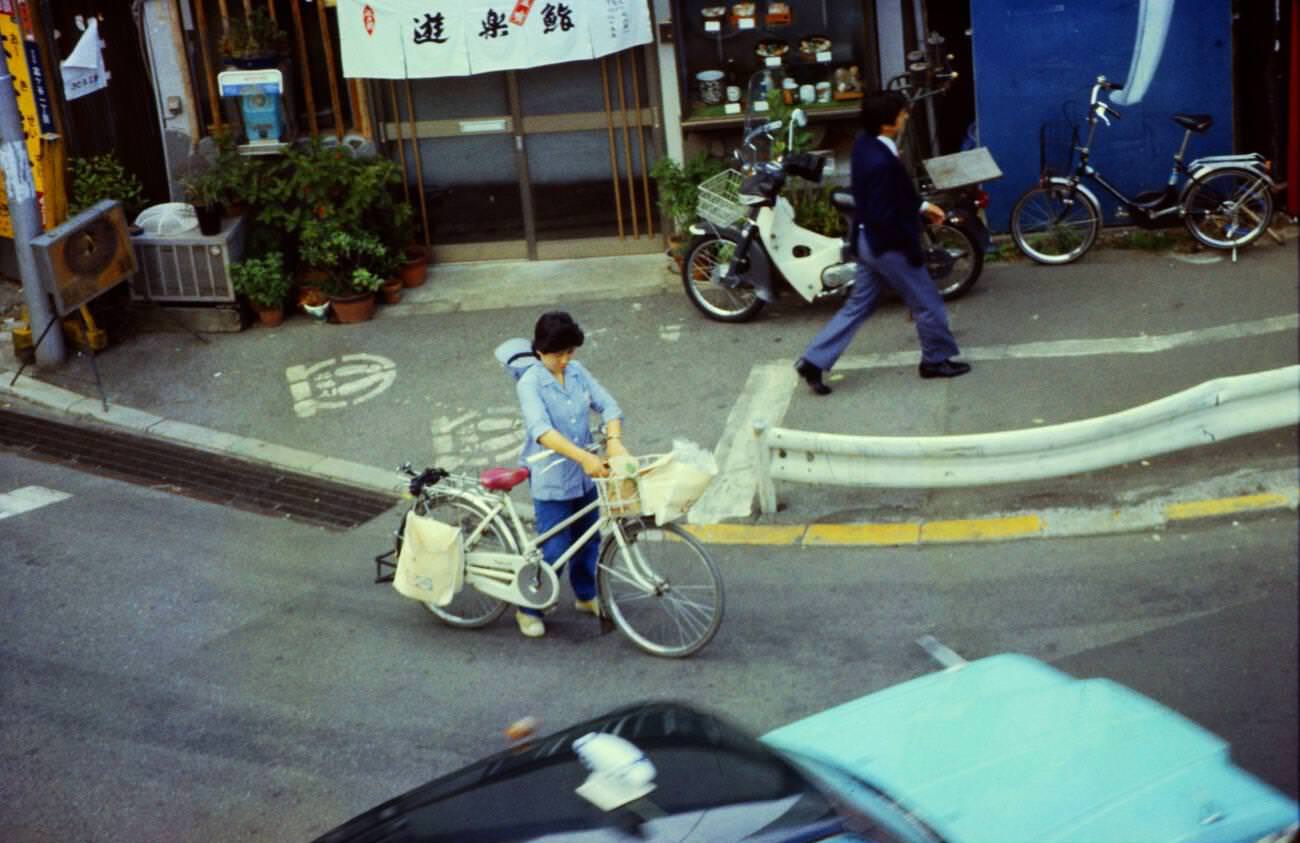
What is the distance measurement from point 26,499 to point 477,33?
5.45 meters

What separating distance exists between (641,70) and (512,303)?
2382 millimetres

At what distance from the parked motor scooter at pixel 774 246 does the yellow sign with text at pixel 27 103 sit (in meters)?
5.39

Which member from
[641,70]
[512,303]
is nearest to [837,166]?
[641,70]

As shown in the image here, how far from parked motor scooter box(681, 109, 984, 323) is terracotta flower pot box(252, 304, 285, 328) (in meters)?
3.65

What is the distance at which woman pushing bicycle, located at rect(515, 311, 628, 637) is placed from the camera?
7.41 meters

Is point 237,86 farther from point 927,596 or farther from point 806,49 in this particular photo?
point 927,596

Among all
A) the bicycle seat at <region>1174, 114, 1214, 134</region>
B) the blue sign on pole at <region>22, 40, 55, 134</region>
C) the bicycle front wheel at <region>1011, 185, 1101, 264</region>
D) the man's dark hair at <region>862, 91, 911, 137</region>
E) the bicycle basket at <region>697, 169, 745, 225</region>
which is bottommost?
the bicycle front wheel at <region>1011, 185, 1101, 264</region>

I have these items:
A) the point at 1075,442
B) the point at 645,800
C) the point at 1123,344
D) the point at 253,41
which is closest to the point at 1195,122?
the point at 1123,344

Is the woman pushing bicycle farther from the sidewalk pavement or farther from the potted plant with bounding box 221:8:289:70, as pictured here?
the potted plant with bounding box 221:8:289:70

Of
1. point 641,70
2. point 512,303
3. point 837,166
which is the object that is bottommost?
point 512,303

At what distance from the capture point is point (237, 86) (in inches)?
522

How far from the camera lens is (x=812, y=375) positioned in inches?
412

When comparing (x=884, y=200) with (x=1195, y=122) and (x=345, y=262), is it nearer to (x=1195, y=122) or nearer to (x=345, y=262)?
(x=1195, y=122)

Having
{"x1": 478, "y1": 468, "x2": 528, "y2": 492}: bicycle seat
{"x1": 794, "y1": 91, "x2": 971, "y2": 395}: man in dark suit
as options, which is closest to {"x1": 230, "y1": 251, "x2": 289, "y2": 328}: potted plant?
{"x1": 794, "y1": 91, "x2": 971, "y2": 395}: man in dark suit
